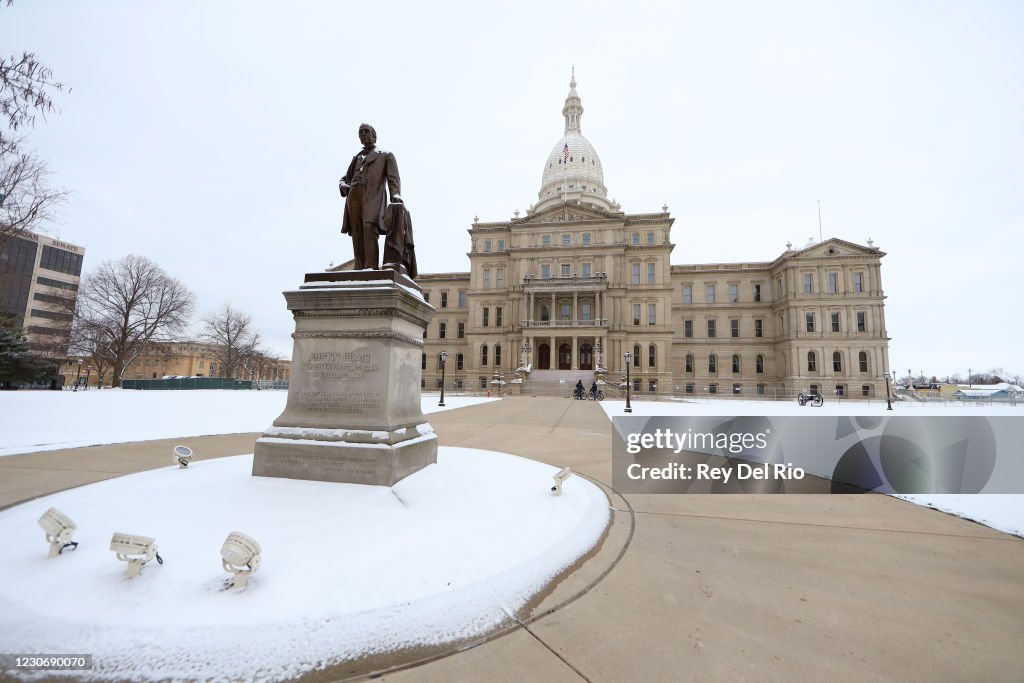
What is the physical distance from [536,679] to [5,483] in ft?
22.6

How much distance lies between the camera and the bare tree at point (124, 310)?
36594 mm

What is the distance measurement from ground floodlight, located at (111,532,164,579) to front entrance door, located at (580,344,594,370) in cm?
4899

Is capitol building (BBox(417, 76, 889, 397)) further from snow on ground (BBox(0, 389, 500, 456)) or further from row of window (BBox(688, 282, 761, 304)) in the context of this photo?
snow on ground (BBox(0, 389, 500, 456))

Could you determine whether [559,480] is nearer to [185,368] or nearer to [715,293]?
[715,293]

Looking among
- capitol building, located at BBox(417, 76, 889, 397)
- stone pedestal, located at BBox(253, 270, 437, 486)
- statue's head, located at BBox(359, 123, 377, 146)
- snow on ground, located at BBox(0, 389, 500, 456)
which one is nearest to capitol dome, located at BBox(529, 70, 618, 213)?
capitol building, located at BBox(417, 76, 889, 397)

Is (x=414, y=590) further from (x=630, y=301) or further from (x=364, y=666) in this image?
(x=630, y=301)

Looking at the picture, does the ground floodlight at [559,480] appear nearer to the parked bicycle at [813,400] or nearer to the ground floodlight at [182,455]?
the ground floodlight at [182,455]

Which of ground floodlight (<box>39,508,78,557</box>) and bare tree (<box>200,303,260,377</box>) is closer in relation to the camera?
ground floodlight (<box>39,508,78,557</box>)

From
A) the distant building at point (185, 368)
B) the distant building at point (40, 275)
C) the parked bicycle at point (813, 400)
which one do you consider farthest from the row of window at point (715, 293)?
the distant building at point (40, 275)

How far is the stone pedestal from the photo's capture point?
4.47 meters

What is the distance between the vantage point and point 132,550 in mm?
2479

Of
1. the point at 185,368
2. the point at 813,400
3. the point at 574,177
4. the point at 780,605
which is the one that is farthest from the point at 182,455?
the point at 185,368

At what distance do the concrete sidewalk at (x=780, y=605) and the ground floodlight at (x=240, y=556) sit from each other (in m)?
0.90

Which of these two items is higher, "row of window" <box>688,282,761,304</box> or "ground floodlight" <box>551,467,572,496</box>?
"row of window" <box>688,282,761,304</box>
